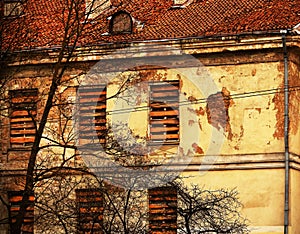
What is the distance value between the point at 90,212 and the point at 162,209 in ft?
14.9

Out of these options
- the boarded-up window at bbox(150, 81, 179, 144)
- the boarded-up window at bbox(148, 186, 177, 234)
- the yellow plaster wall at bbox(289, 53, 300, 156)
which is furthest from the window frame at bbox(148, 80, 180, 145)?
the yellow plaster wall at bbox(289, 53, 300, 156)

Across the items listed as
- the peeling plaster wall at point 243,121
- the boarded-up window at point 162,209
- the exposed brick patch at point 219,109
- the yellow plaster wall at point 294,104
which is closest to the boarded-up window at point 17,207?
the peeling plaster wall at point 243,121

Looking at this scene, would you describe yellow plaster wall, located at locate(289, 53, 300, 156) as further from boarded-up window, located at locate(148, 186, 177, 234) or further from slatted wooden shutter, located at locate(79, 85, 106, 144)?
slatted wooden shutter, located at locate(79, 85, 106, 144)

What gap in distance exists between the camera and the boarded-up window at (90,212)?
21781 millimetres

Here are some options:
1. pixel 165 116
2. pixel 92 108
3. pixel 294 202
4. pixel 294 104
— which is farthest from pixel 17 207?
pixel 294 104

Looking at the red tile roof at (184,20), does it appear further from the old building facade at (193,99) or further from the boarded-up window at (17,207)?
the boarded-up window at (17,207)

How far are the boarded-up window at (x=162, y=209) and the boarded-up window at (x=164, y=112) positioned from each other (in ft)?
5.15

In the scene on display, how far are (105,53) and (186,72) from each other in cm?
218

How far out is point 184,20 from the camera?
2795cm

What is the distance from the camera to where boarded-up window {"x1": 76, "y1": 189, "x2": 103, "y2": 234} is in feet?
71.5

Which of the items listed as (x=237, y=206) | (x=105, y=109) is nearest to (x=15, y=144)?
(x=105, y=109)

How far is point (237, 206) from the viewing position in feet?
84.8

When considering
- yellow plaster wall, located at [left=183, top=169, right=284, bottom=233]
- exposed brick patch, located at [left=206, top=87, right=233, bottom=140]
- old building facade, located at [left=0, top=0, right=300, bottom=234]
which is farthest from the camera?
exposed brick patch, located at [left=206, top=87, right=233, bottom=140]

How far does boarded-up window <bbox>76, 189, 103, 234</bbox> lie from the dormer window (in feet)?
16.7
